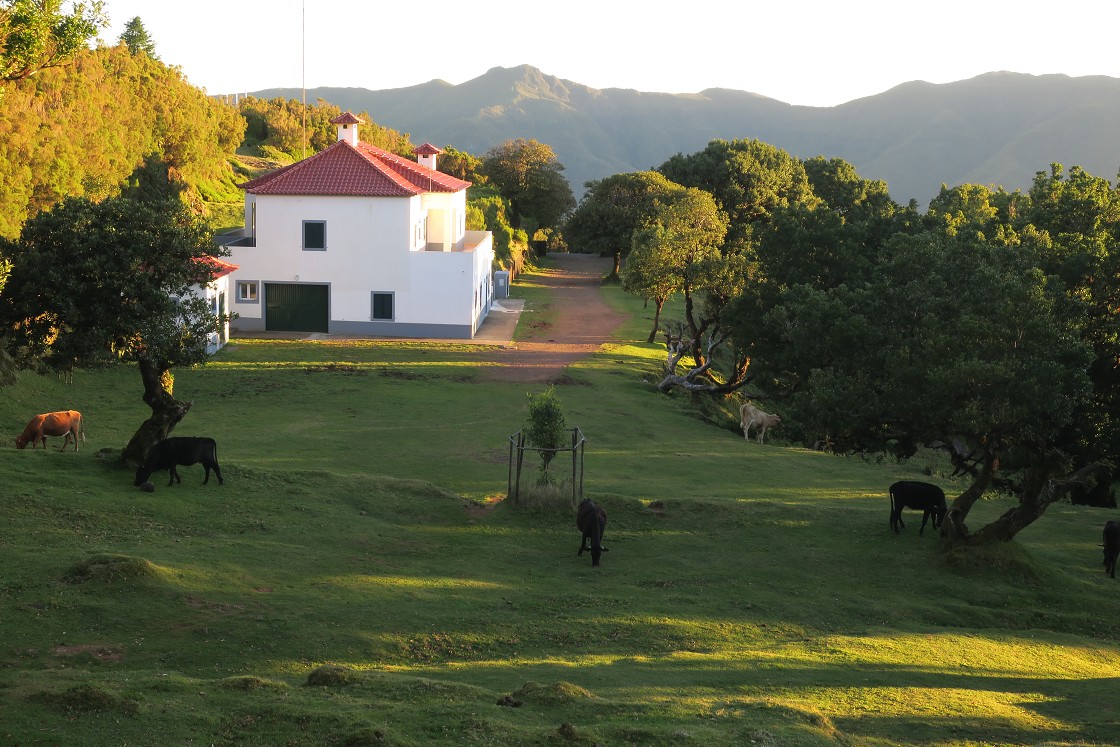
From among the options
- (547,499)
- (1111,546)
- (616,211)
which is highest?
(616,211)

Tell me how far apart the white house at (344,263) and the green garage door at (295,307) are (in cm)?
5

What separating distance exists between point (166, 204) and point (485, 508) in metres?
10.1

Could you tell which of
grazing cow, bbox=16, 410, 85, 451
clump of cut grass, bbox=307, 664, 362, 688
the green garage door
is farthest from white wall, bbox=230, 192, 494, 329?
clump of cut grass, bbox=307, 664, 362, 688

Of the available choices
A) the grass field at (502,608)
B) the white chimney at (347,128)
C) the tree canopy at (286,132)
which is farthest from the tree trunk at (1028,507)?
the tree canopy at (286,132)

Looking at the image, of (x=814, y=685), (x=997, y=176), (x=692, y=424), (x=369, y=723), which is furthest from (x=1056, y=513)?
(x=997, y=176)

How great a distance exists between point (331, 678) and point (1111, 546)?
18660mm

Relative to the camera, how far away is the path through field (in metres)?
46.8

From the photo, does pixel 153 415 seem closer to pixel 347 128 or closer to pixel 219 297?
pixel 219 297

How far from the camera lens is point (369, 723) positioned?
1041 cm

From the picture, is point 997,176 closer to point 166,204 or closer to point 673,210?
point 673,210

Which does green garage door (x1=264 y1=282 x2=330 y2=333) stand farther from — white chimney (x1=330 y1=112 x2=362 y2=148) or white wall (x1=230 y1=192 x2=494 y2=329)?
white chimney (x1=330 y1=112 x2=362 y2=148)

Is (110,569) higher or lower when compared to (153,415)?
lower

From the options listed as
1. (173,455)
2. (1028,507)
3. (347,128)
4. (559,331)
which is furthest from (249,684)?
(347,128)

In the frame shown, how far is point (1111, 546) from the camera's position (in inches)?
910
